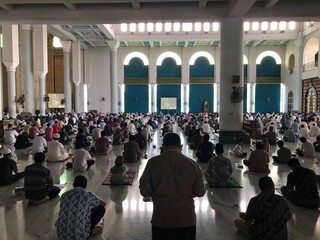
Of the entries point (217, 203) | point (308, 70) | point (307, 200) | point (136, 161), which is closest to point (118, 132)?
point (136, 161)

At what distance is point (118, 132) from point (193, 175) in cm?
915

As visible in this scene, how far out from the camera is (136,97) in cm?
2805

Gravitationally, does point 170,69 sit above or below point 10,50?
above

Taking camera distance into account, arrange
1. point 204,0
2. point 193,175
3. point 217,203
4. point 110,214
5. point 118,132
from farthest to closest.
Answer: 1. point 118,132
2. point 204,0
3. point 217,203
4. point 110,214
5. point 193,175

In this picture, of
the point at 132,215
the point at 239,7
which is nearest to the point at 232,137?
the point at 239,7

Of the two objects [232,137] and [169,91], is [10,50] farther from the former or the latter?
[169,91]

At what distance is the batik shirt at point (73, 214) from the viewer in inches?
124

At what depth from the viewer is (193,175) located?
2375 millimetres

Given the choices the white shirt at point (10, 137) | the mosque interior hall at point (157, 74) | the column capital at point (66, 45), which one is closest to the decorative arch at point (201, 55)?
the mosque interior hall at point (157, 74)

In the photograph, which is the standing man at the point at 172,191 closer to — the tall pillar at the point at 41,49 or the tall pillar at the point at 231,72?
the tall pillar at the point at 231,72

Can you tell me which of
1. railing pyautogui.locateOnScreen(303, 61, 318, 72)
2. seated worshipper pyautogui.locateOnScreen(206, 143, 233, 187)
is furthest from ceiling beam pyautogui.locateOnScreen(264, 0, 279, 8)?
railing pyautogui.locateOnScreen(303, 61, 318, 72)

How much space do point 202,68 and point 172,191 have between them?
1020 inches

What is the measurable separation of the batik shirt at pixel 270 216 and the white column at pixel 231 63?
8.63m

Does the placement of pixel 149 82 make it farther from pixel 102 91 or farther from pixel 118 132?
pixel 118 132
